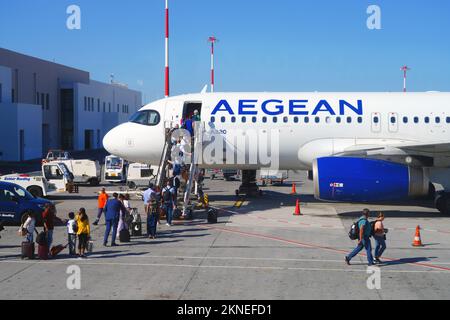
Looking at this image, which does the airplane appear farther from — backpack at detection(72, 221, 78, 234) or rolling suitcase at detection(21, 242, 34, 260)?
rolling suitcase at detection(21, 242, 34, 260)

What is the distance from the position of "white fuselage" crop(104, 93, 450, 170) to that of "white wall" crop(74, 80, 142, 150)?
54.3 metres

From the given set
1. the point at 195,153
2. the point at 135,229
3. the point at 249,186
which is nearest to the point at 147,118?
the point at 195,153

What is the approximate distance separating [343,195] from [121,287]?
459 inches

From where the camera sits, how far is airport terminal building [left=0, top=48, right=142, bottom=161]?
6053 cm

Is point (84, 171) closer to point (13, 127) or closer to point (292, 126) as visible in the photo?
point (292, 126)

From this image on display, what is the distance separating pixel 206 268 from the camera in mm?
14102

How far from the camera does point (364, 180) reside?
21.7m

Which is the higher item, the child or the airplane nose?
the airplane nose

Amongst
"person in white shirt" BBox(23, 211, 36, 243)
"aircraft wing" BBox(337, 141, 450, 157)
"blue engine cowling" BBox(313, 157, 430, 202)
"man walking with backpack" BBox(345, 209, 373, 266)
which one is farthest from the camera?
"aircraft wing" BBox(337, 141, 450, 157)

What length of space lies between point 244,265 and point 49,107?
65196mm

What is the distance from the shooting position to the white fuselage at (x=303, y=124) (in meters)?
24.8

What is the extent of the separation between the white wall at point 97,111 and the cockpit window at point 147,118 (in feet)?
177

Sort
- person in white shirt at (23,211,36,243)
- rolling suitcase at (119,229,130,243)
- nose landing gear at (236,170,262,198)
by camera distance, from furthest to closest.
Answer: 1. nose landing gear at (236,170,262,198)
2. rolling suitcase at (119,229,130,243)
3. person in white shirt at (23,211,36,243)

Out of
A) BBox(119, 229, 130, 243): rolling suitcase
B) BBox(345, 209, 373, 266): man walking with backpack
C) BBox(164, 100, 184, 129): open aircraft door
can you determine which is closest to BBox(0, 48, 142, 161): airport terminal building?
BBox(164, 100, 184, 129): open aircraft door
